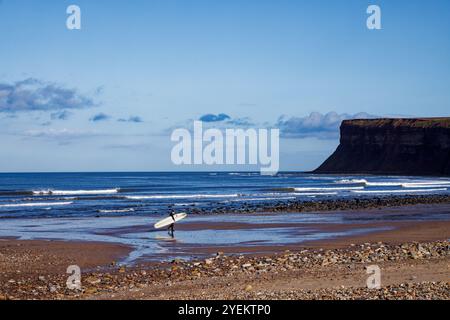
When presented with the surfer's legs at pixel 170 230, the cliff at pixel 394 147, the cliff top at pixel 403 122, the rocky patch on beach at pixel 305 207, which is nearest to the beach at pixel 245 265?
the surfer's legs at pixel 170 230

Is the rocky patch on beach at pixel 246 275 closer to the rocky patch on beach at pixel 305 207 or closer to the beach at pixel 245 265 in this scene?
the beach at pixel 245 265

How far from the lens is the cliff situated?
149m

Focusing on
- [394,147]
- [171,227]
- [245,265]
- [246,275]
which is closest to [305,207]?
[171,227]

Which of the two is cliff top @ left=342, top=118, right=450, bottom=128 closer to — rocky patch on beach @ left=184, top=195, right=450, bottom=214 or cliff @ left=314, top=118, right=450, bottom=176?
cliff @ left=314, top=118, right=450, bottom=176

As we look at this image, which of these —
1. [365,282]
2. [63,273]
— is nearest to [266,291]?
[365,282]

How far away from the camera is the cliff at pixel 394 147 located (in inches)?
5856

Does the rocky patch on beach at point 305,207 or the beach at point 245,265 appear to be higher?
the beach at point 245,265

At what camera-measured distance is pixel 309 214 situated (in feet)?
120

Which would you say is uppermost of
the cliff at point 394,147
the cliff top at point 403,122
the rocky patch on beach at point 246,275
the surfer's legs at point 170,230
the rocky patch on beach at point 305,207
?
the cliff top at point 403,122

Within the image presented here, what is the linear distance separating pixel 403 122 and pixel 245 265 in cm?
15158

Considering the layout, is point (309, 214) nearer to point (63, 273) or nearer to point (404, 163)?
point (63, 273)

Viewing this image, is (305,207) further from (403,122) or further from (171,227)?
(403,122)

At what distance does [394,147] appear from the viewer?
161 m
